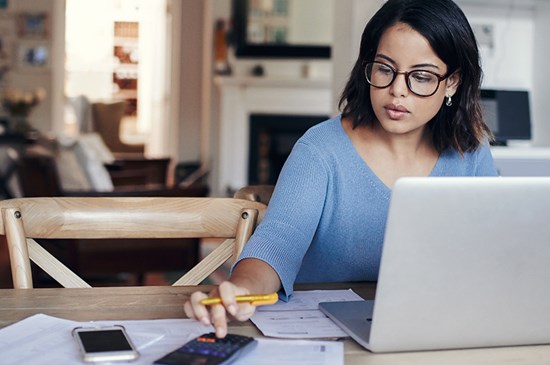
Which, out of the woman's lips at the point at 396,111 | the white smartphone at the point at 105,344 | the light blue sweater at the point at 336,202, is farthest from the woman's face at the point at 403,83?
the white smartphone at the point at 105,344

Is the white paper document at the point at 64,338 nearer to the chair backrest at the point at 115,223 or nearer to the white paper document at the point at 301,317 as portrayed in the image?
the white paper document at the point at 301,317

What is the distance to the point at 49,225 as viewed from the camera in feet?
5.09

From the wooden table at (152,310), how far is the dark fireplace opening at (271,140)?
18.5 ft

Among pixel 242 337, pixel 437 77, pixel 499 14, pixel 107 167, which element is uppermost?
pixel 499 14

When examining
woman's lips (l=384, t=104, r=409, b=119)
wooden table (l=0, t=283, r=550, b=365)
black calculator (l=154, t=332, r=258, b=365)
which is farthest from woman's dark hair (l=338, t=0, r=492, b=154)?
black calculator (l=154, t=332, r=258, b=365)

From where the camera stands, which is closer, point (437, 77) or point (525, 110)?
point (437, 77)

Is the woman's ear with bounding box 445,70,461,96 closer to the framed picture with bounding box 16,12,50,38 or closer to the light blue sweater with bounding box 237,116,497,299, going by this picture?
the light blue sweater with bounding box 237,116,497,299

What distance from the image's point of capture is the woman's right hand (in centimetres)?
107

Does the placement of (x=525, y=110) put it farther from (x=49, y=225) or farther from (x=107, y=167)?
(x=107, y=167)

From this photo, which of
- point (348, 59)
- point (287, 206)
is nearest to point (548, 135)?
point (348, 59)

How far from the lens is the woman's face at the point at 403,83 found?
154 centimetres

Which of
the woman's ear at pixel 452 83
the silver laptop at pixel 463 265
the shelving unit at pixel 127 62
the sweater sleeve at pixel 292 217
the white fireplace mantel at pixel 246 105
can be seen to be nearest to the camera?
the silver laptop at pixel 463 265

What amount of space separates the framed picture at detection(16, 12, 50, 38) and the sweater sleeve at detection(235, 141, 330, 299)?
7891mm

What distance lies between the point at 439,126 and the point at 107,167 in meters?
4.51
